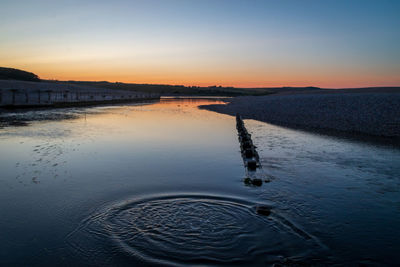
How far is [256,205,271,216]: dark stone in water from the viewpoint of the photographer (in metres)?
6.40

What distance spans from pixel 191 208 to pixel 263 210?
1487 millimetres

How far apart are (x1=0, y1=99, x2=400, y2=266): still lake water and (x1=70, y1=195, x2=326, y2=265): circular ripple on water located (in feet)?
0.06

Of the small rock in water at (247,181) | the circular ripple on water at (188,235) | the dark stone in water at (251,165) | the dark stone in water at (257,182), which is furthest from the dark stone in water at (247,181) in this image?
the circular ripple on water at (188,235)

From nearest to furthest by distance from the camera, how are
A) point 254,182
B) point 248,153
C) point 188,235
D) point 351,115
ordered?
point 188,235, point 254,182, point 248,153, point 351,115

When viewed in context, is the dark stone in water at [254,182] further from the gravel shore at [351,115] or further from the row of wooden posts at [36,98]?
the row of wooden posts at [36,98]

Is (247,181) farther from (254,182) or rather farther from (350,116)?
(350,116)

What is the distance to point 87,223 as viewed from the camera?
5738 mm

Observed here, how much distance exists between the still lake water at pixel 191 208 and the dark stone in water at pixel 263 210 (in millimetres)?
182

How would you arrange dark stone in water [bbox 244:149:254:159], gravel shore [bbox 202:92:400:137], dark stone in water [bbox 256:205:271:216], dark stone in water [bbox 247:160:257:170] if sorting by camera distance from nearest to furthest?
dark stone in water [bbox 256:205:271:216]
dark stone in water [bbox 247:160:257:170]
dark stone in water [bbox 244:149:254:159]
gravel shore [bbox 202:92:400:137]

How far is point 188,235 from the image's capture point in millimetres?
5418

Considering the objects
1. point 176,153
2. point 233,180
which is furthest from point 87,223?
point 176,153

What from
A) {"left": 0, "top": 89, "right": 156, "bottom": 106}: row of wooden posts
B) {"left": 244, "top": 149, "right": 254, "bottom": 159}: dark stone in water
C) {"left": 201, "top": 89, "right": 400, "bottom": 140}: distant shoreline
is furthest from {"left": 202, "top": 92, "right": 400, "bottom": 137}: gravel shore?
{"left": 0, "top": 89, "right": 156, "bottom": 106}: row of wooden posts

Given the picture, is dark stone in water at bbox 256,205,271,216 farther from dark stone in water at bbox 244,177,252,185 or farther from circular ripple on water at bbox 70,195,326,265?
dark stone in water at bbox 244,177,252,185

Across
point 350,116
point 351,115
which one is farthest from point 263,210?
point 351,115
